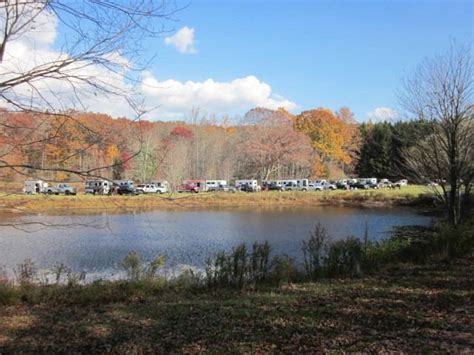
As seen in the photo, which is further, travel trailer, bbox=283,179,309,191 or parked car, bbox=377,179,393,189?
parked car, bbox=377,179,393,189

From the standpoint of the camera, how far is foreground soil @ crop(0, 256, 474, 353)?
16.7ft

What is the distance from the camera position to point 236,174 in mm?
70938

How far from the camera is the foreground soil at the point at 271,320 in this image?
510 centimetres

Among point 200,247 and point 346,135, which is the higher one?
point 346,135

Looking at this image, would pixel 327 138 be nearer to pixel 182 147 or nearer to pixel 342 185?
pixel 342 185

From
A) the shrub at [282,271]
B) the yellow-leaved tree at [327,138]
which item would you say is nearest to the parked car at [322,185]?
the yellow-leaved tree at [327,138]

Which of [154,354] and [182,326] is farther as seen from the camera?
[182,326]

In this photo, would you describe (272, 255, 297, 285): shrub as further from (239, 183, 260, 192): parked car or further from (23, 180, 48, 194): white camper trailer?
(239, 183, 260, 192): parked car

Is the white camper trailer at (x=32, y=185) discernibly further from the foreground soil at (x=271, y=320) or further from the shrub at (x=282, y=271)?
the shrub at (x=282, y=271)

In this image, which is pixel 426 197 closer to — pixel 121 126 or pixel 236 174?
pixel 236 174

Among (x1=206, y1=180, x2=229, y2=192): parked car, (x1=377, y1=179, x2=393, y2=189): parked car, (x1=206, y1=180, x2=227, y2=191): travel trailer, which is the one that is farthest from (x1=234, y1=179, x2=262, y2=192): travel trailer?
(x1=377, y1=179, x2=393, y2=189): parked car

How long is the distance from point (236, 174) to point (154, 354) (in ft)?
217

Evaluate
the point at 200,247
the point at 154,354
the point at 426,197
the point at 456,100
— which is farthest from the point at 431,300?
the point at 426,197

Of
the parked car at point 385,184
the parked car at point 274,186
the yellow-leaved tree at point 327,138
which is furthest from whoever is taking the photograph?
the yellow-leaved tree at point 327,138
